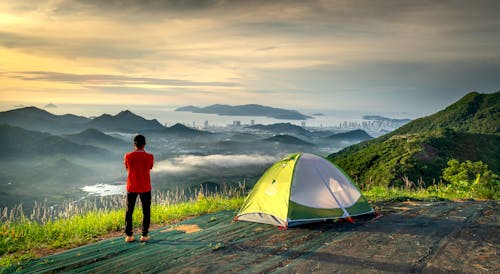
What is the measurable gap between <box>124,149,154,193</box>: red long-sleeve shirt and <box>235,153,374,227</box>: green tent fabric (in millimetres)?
3115

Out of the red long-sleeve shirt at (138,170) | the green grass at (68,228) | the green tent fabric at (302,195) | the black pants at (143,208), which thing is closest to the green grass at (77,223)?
the green grass at (68,228)

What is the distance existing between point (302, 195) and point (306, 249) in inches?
97.9

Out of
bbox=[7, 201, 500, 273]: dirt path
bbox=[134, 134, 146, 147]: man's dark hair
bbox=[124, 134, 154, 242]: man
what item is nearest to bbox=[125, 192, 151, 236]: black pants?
bbox=[124, 134, 154, 242]: man

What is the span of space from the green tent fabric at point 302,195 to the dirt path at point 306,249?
348 mm

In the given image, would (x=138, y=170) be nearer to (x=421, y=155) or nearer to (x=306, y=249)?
(x=306, y=249)

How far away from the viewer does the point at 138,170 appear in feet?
27.4

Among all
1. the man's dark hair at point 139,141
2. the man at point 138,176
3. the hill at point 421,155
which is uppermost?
the man's dark hair at point 139,141

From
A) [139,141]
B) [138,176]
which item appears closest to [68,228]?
[138,176]

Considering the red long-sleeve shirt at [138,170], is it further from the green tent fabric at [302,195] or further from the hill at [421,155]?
the hill at [421,155]

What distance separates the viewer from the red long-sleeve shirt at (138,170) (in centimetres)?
830

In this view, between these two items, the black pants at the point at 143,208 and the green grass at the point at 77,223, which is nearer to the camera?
the green grass at the point at 77,223

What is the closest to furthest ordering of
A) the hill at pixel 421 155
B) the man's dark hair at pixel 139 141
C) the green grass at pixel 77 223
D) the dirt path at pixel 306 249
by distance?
the dirt path at pixel 306 249
the man's dark hair at pixel 139 141
the green grass at pixel 77 223
the hill at pixel 421 155

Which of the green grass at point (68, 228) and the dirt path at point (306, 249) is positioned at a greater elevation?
the dirt path at point (306, 249)

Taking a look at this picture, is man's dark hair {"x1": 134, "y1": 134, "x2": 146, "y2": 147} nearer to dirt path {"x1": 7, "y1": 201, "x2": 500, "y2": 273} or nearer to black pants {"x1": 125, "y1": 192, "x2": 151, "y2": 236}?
black pants {"x1": 125, "y1": 192, "x2": 151, "y2": 236}
